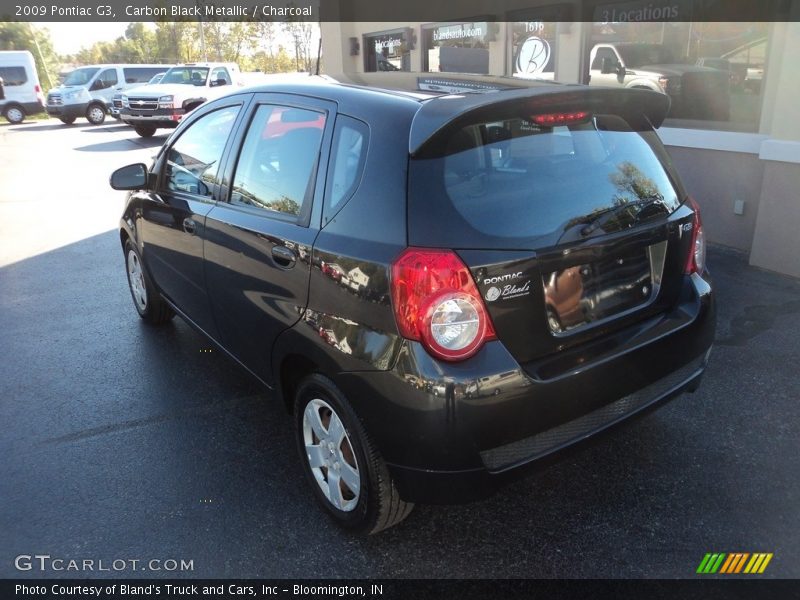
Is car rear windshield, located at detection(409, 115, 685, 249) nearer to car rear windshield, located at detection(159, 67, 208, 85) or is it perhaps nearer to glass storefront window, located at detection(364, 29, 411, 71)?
glass storefront window, located at detection(364, 29, 411, 71)

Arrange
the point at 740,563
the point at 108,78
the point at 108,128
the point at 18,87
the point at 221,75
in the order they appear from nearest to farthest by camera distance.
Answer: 1. the point at 740,563
2. the point at 221,75
3. the point at 108,128
4. the point at 108,78
5. the point at 18,87

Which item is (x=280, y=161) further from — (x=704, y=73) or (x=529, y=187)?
(x=704, y=73)

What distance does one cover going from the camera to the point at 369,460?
2408 millimetres

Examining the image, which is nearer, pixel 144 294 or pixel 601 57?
pixel 144 294

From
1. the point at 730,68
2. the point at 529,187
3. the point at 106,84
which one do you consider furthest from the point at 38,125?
the point at 529,187

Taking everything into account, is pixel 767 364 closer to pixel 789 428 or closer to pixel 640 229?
pixel 789 428

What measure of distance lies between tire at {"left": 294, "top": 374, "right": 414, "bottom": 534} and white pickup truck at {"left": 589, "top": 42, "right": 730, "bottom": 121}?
562cm

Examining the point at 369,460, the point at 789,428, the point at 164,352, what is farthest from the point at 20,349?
the point at 789,428

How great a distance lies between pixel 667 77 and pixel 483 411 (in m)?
6.68

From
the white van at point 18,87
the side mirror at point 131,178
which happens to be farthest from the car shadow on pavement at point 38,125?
the side mirror at point 131,178

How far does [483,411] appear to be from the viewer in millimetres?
2162

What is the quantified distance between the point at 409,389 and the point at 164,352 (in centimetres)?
296

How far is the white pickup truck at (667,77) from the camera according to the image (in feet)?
23.0

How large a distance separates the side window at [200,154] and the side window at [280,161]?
0.98 feet
